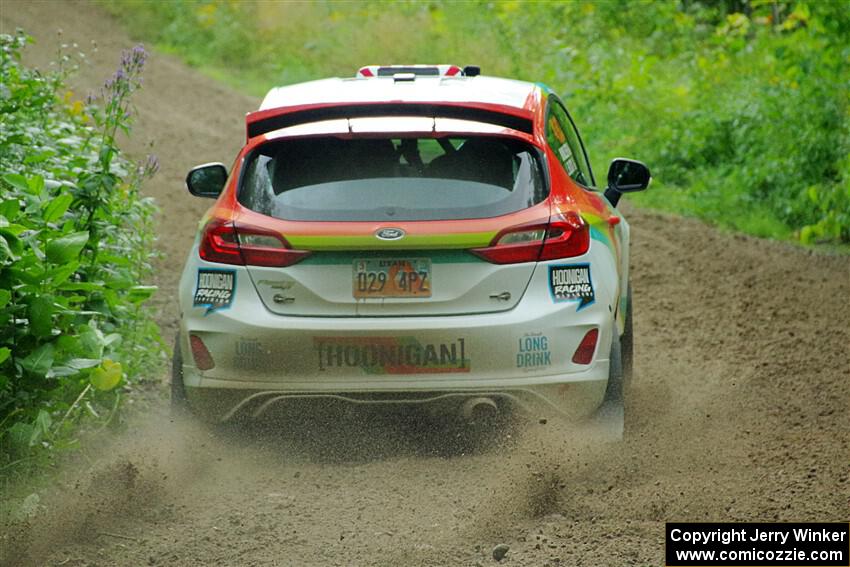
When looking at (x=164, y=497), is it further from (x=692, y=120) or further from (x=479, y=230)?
(x=692, y=120)

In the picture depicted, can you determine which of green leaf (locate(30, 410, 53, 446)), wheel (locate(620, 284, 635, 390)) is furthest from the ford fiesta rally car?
wheel (locate(620, 284, 635, 390))

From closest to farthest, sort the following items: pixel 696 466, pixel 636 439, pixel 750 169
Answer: pixel 696 466 → pixel 636 439 → pixel 750 169

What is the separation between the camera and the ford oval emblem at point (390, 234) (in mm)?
5695

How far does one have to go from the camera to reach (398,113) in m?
6.03

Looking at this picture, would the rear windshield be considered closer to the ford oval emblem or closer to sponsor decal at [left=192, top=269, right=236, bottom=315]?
the ford oval emblem

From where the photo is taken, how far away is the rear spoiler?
19.7ft

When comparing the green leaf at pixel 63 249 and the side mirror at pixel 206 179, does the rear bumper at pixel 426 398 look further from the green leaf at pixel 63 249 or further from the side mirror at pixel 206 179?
the side mirror at pixel 206 179

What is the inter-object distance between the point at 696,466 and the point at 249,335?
79.8 inches

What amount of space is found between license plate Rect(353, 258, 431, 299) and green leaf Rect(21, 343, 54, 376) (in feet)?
4.19

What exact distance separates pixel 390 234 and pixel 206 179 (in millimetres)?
1566

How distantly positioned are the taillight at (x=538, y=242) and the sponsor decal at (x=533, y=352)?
12.7 inches

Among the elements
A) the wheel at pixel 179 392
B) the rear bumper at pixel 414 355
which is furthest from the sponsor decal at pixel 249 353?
the wheel at pixel 179 392

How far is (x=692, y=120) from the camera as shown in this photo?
16141 millimetres

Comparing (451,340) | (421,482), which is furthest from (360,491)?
(451,340)
